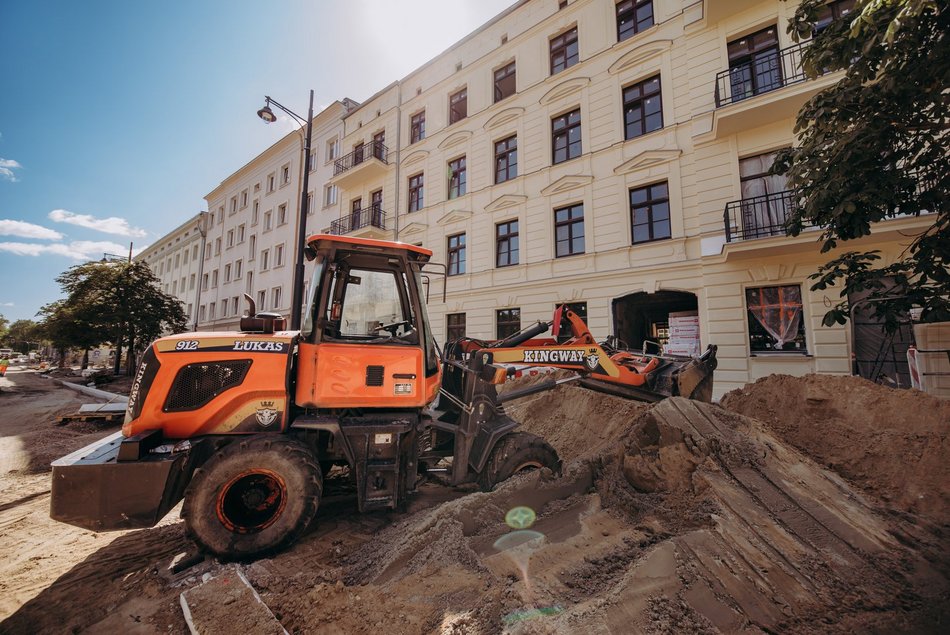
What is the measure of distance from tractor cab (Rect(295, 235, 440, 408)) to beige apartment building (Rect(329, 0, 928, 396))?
376 inches

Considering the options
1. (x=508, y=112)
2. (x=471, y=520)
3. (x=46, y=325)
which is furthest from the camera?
(x=46, y=325)

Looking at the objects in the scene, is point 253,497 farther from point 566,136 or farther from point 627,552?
point 566,136

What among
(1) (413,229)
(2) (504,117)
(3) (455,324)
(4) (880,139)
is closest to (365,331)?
(4) (880,139)

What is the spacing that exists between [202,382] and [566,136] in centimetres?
1447

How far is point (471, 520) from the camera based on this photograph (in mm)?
3691

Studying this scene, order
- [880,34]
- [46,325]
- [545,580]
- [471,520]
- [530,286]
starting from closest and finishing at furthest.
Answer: [545,580] → [471,520] → [880,34] → [530,286] → [46,325]

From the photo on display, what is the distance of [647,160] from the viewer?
12406 mm

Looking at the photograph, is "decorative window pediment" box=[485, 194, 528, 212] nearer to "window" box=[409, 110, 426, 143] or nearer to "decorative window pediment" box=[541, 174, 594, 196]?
"decorative window pediment" box=[541, 174, 594, 196]

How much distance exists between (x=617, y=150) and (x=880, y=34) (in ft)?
30.8

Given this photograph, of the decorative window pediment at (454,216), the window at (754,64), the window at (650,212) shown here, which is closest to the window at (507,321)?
the decorative window pediment at (454,216)

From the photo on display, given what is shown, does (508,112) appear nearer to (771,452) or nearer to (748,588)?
(771,452)

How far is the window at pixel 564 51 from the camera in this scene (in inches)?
583

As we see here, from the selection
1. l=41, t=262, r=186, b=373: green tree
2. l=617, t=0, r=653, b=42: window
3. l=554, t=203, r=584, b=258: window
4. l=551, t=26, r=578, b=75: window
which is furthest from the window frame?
l=41, t=262, r=186, b=373: green tree

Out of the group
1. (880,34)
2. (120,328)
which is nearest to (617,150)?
(880,34)
